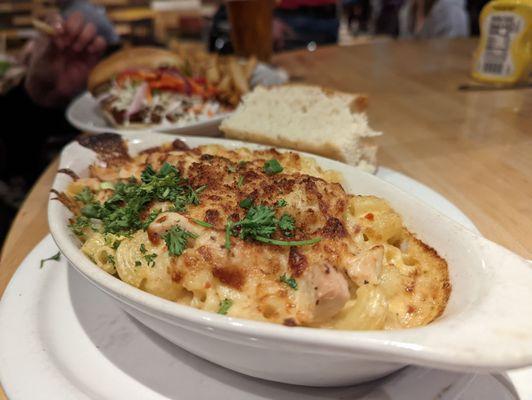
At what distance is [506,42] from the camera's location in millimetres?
2414

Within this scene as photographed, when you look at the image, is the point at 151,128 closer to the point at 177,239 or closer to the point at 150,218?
the point at 150,218

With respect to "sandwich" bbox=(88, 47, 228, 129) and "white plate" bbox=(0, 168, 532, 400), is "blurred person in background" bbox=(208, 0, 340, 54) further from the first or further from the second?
"white plate" bbox=(0, 168, 532, 400)

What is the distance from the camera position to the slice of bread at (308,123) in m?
1.61

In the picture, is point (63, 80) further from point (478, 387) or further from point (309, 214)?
point (478, 387)

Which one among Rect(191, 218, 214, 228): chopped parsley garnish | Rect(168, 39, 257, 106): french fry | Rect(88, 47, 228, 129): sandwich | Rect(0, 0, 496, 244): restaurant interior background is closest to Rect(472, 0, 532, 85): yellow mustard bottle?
Rect(168, 39, 257, 106): french fry

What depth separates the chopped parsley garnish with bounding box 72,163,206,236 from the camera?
1.04m

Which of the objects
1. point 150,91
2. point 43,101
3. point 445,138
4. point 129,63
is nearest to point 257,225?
point 445,138

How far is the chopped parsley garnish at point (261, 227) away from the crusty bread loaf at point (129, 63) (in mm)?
2035

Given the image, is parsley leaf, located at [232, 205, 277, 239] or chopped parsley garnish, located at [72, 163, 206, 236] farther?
chopped parsley garnish, located at [72, 163, 206, 236]

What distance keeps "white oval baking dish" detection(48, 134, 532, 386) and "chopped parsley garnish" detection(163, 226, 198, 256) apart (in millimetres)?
121

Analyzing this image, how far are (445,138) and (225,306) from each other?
4.93ft

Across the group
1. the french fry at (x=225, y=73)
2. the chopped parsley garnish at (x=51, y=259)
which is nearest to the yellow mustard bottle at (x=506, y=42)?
the french fry at (x=225, y=73)

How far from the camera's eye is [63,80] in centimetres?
333

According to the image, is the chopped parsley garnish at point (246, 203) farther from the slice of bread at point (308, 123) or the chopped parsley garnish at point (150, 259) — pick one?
the slice of bread at point (308, 123)
